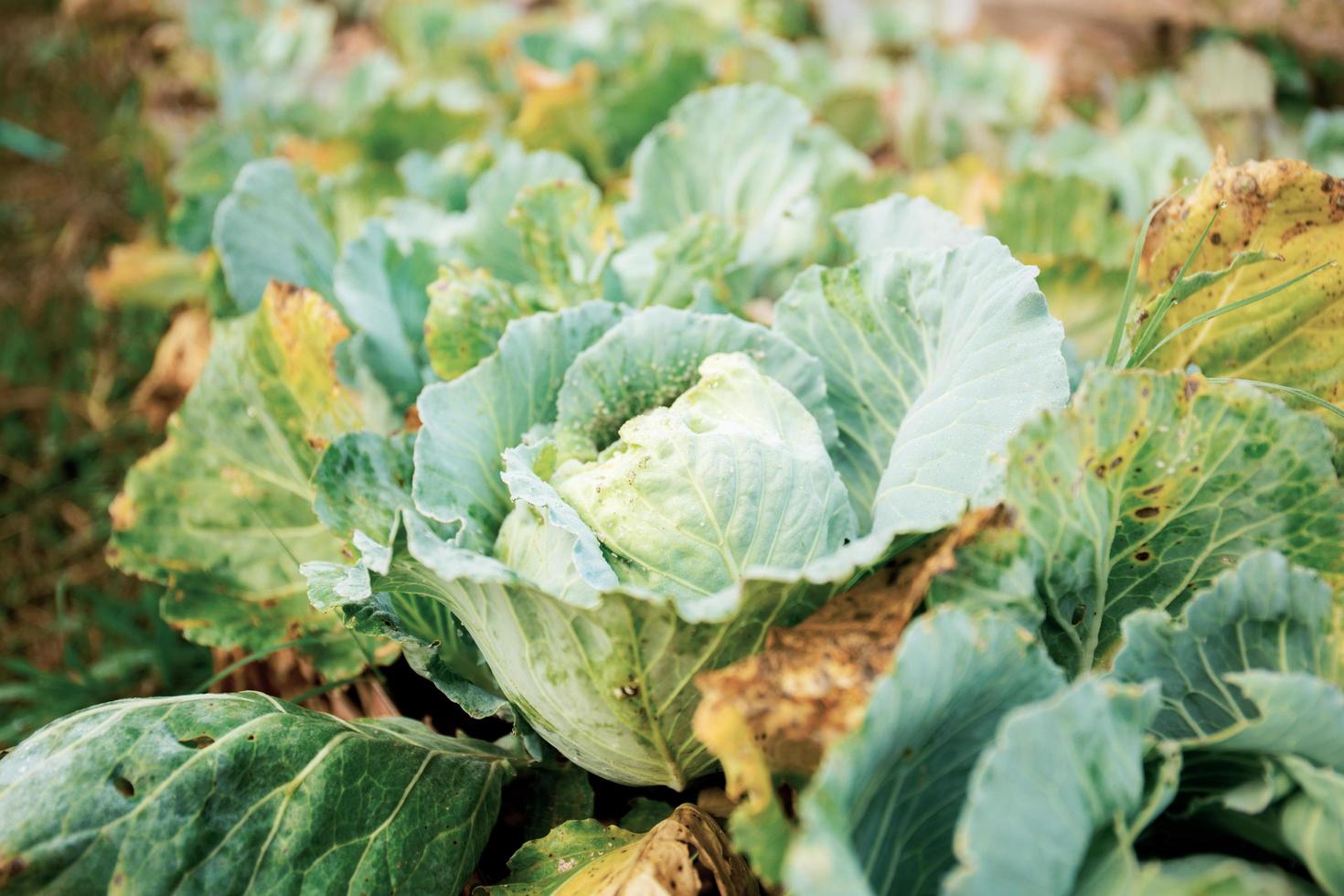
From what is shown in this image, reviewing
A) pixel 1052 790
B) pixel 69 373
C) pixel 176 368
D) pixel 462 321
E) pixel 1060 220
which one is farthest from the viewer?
pixel 69 373

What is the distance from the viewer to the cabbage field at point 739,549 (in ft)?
2.55

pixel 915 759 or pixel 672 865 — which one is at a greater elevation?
pixel 915 759

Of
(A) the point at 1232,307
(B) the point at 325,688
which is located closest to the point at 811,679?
(A) the point at 1232,307

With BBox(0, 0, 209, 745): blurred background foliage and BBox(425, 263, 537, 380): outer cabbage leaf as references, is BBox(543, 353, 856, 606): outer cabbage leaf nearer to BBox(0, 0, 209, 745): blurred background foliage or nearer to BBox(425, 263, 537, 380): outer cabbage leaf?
BBox(425, 263, 537, 380): outer cabbage leaf

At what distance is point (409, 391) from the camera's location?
1623 millimetres

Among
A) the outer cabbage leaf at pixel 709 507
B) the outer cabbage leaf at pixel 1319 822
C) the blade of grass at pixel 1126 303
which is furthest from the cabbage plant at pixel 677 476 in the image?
the outer cabbage leaf at pixel 1319 822

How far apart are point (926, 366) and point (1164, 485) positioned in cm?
32

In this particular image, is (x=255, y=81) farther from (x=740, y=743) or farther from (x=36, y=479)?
(x=740, y=743)

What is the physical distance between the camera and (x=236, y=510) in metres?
1.50

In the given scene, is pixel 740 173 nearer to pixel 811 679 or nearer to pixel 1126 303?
pixel 1126 303

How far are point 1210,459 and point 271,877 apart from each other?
103cm

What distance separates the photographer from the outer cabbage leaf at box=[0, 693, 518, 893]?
954 mm

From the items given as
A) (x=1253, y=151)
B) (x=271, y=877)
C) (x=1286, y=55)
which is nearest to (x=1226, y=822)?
(x=271, y=877)

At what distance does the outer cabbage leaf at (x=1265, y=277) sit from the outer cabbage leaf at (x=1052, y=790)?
52 centimetres
